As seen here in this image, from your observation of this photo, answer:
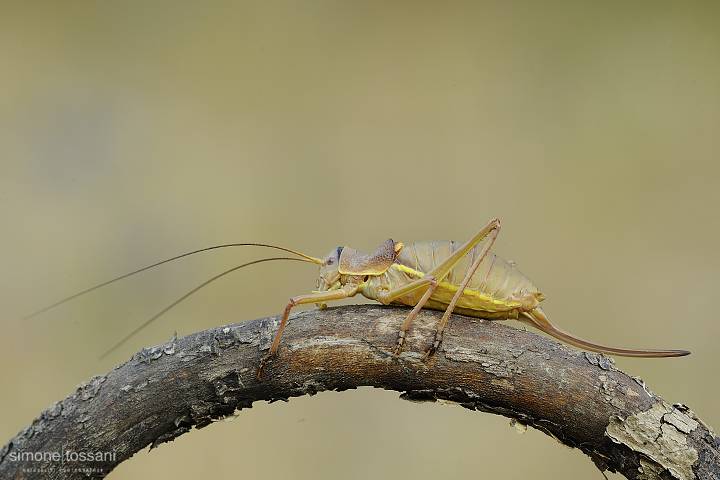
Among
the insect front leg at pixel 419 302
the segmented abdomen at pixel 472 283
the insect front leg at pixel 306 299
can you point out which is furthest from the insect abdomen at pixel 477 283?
the insect front leg at pixel 306 299

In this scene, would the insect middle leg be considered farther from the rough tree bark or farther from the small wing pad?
the small wing pad

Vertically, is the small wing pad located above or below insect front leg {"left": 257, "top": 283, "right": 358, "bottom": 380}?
above

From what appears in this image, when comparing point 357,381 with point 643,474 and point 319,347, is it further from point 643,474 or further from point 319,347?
point 643,474

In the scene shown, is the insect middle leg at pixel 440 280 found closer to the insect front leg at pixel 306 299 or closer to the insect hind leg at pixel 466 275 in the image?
the insect hind leg at pixel 466 275

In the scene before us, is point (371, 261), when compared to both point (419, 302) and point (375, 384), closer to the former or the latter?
point (419, 302)

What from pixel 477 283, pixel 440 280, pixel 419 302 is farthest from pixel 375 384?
pixel 477 283

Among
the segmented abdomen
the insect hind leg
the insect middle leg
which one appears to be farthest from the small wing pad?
the insect hind leg
